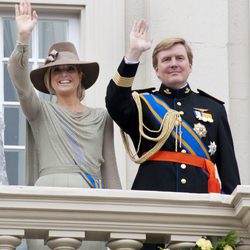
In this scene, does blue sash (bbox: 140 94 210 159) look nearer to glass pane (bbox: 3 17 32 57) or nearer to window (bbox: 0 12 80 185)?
window (bbox: 0 12 80 185)

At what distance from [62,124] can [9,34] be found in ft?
8.89

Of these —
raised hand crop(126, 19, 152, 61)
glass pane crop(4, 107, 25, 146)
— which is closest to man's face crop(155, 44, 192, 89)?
raised hand crop(126, 19, 152, 61)

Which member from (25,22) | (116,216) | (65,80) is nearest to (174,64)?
(65,80)

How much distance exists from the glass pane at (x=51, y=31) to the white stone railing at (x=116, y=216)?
380cm

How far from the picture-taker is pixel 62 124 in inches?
527

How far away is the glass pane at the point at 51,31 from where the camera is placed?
16047 millimetres

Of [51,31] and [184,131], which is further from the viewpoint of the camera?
[51,31]

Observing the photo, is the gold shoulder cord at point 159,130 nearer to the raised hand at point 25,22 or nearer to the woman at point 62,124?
the woman at point 62,124

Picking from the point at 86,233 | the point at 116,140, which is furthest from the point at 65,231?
the point at 116,140

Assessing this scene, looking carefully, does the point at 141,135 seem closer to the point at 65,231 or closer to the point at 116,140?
the point at 65,231

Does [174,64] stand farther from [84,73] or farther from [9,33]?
[9,33]

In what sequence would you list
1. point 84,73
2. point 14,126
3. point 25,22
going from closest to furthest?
point 25,22 → point 84,73 → point 14,126

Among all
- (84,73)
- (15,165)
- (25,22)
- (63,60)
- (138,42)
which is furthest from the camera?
(15,165)

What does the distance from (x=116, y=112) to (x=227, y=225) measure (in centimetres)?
112
